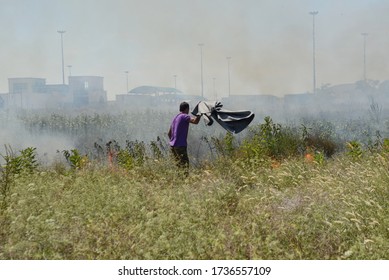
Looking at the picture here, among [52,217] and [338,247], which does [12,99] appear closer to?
[52,217]

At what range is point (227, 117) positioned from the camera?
6.98m

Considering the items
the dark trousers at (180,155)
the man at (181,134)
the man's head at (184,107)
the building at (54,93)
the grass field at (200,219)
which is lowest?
the grass field at (200,219)

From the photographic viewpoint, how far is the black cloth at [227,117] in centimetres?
689

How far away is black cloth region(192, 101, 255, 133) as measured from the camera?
6895 millimetres

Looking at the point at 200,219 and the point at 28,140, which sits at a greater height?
the point at 28,140

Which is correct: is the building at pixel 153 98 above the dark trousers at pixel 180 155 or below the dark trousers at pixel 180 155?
above

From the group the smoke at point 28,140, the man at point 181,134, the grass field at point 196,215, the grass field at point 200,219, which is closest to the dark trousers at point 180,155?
the man at point 181,134

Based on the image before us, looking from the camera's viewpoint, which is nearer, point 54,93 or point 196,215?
point 196,215

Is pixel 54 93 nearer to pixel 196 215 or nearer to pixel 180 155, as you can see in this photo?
pixel 180 155

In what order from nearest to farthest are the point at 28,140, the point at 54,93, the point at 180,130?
the point at 180,130 < the point at 28,140 < the point at 54,93

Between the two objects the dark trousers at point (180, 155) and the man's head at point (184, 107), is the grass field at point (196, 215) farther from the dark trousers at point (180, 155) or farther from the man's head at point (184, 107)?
the man's head at point (184, 107)

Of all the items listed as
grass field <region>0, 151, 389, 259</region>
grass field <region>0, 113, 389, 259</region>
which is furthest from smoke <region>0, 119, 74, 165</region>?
grass field <region>0, 151, 389, 259</region>

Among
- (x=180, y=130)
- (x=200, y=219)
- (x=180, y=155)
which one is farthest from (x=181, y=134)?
(x=200, y=219)

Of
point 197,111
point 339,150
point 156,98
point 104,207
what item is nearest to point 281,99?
point 156,98
